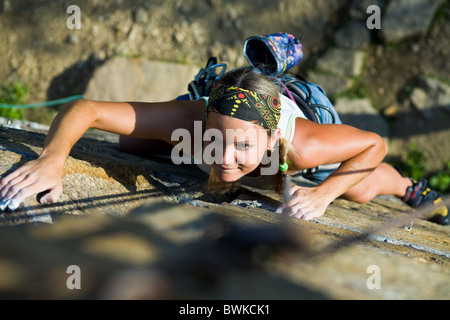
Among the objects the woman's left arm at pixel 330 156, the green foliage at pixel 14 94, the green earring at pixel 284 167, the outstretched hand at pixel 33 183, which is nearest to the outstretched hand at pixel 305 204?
the woman's left arm at pixel 330 156

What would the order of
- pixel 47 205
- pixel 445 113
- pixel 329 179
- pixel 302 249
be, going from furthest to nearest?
pixel 445 113, pixel 329 179, pixel 47 205, pixel 302 249

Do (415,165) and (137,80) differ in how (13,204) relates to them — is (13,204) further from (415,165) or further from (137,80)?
(415,165)

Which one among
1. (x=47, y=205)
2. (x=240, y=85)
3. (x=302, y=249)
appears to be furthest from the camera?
(x=240, y=85)

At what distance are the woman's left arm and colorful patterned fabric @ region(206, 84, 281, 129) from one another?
21 centimetres

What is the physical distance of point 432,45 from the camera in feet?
17.7

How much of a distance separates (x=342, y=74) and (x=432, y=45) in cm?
107

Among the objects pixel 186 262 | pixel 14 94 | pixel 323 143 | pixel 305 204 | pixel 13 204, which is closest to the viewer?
pixel 186 262

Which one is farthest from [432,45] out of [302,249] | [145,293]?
[145,293]

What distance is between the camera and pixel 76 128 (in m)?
1.91

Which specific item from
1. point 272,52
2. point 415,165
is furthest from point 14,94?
point 415,165

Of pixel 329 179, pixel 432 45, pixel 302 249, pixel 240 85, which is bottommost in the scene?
pixel 329 179

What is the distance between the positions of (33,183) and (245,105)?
3.11 ft

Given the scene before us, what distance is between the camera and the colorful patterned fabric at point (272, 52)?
8.46ft

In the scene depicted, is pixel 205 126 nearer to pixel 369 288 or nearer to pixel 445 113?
pixel 369 288
